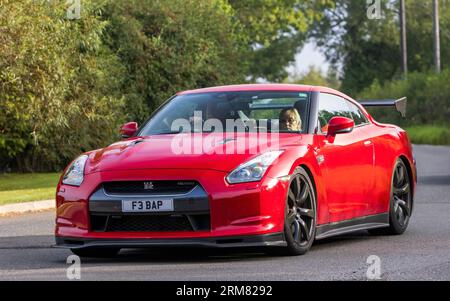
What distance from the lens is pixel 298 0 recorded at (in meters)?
64.1

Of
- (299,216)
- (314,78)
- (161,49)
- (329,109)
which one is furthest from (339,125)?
(314,78)

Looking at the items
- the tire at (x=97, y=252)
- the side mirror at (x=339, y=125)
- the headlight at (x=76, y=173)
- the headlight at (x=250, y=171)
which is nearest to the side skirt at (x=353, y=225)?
the side mirror at (x=339, y=125)

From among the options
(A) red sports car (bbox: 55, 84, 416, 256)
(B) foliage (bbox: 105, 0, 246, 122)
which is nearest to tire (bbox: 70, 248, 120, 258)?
(A) red sports car (bbox: 55, 84, 416, 256)

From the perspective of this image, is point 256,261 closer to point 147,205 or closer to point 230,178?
point 230,178

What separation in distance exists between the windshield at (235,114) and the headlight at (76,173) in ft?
3.36

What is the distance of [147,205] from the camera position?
33.5 ft

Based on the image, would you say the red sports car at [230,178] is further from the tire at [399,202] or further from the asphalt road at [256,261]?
the tire at [399,202]

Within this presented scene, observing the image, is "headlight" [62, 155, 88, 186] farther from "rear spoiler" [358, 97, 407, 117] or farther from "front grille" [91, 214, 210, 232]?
"rear spoiler" [358, 97, 407, 117]

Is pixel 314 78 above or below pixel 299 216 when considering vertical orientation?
below

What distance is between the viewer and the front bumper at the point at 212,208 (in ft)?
33.4

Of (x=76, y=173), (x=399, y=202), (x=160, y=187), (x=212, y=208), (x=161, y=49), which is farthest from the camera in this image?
(x=161, y=49)

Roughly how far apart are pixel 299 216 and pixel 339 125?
45.0 inches
